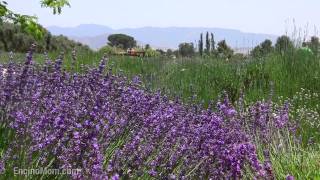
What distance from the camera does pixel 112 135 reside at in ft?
11.9

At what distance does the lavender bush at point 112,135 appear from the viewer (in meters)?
2.93

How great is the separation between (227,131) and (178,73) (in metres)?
6.24

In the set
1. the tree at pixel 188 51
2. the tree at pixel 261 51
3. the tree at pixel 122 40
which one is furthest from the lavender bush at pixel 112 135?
the tree at pixel 122 40

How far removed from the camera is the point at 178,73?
984 centimetres

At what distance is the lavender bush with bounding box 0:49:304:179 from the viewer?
2.93 meters

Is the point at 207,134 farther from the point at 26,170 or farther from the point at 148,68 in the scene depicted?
the point at 148,68

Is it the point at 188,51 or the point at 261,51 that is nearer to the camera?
the point at 261,51

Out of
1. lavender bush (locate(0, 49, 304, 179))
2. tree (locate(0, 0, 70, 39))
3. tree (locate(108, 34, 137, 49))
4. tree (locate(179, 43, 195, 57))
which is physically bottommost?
tree (locate(108, 34, 137, 49))

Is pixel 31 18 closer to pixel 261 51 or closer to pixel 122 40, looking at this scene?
pixel 261 51

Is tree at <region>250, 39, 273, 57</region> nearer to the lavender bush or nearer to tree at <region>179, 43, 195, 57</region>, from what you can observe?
tree at <region>179, 43, 195, 57</region>

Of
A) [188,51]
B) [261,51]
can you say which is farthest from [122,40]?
[261,51]

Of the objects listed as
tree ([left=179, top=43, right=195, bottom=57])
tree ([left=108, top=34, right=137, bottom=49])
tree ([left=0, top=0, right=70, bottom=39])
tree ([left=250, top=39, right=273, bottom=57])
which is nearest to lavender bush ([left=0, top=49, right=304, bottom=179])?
tree ([left=0, top=0, right=70, bottom=39])

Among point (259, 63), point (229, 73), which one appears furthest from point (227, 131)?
point (259, 63)

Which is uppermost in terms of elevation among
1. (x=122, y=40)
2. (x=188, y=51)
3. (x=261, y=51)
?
(x=261, y=51)
